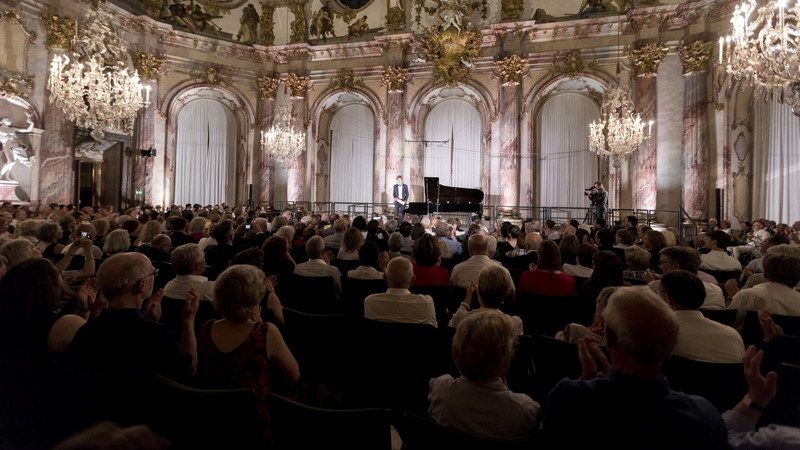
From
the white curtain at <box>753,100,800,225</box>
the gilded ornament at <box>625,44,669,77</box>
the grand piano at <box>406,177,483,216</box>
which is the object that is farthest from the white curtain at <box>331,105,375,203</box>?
the white curtain at <box>753,100,800,225</box>

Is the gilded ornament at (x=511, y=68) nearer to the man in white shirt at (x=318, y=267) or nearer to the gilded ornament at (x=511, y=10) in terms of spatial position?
the gilded ornament at (x=511, y=10)

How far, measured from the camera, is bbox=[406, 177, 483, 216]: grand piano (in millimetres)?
12727

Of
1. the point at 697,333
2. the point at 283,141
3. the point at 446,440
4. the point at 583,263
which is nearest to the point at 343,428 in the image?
the point at 446,440

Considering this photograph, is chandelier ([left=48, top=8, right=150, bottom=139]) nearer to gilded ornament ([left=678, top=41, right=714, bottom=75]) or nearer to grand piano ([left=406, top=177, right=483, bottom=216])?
grand piano ([left=406, top=177, right=483, bottom=216])

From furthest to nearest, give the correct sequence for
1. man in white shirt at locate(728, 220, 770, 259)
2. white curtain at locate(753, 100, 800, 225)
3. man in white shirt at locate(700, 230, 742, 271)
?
white curtain at locate(753, 100, 800, 225) < man in white shirt at locate(728, 220, 770, 259) < man in white shirt at locate(700, 230, 742, 271)

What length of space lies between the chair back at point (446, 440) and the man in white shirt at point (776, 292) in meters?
2.59

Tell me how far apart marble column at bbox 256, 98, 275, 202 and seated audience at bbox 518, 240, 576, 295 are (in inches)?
548

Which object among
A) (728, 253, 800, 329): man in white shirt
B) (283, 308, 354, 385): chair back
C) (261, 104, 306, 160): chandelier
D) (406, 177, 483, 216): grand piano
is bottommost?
→ (283, 308, 354, 385): chair back

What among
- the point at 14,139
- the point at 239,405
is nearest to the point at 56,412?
the point at 239,405

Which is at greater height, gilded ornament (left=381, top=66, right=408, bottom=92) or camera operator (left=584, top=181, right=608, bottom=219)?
gilded ornament (left=381, top=66, right=408, bottom=92)

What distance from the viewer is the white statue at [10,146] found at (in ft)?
37.2

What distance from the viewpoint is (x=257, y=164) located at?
17.0 meters

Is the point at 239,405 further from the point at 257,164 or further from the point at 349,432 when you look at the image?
the point at 257,164

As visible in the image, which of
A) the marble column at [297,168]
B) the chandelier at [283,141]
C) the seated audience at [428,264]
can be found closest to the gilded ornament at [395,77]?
the marble column at [297,168]
